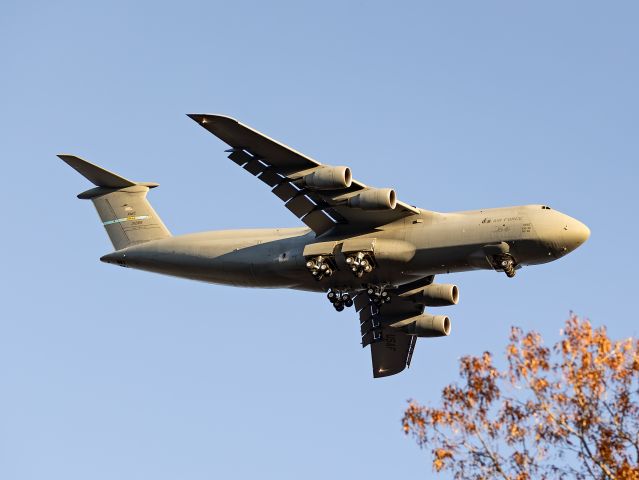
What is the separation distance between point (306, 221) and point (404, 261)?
2690mm

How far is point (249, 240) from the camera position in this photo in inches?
1067

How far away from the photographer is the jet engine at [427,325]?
2934 centimetres

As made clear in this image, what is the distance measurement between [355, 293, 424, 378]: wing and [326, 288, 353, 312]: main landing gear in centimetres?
280

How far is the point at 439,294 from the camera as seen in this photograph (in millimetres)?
28156

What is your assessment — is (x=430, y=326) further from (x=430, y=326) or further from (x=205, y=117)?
(x=205, y=117)

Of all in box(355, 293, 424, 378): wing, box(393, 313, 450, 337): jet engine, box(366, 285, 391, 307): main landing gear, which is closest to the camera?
box(366, 285, 391, 307): main landing gear

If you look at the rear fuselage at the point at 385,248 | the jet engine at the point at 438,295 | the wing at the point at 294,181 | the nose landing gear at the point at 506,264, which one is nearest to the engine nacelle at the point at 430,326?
the jet engine at the point at 438,295

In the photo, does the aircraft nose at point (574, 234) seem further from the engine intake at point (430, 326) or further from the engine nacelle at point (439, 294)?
the engine intake at point (430, 326)

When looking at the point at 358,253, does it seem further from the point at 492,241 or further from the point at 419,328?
the point at 419,328

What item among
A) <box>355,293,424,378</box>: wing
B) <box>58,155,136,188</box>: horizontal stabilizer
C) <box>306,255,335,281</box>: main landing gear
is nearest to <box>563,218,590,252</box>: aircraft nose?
<box>306,255,335,281</box>: main landing gear

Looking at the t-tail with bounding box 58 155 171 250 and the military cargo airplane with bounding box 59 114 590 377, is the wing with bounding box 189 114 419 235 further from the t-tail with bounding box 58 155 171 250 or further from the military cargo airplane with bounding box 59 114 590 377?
the t-tail with bounding box 58 155 171 250

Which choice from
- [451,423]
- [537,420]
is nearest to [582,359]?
[537,420]

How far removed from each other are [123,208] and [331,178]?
26.5ft

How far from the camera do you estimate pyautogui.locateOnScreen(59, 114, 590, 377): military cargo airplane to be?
24.1 meters
